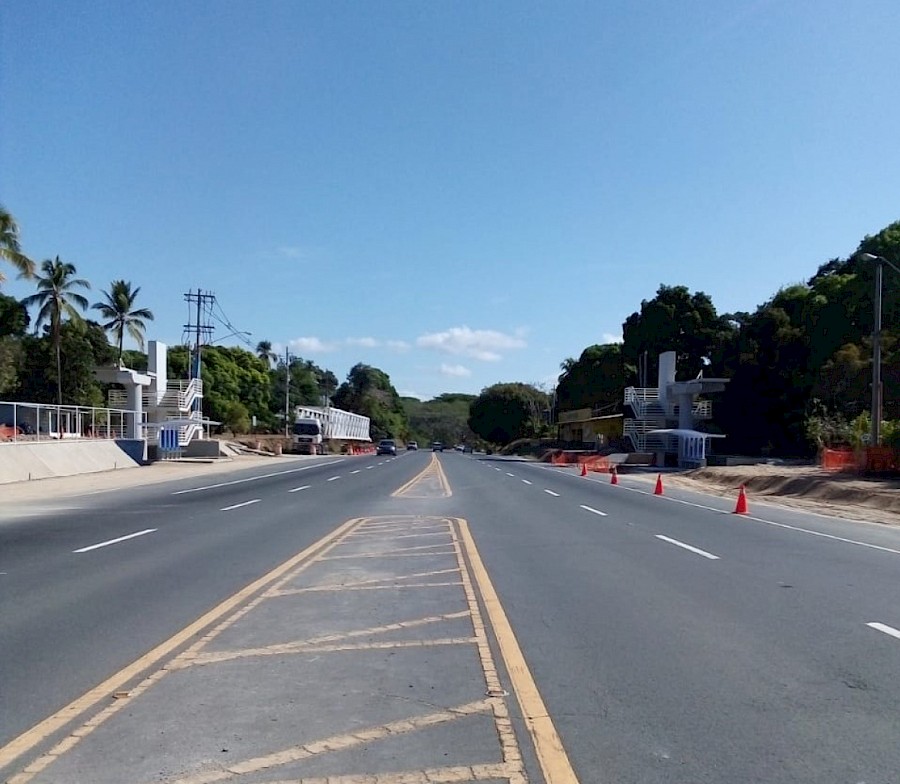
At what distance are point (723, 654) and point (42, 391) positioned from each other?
200ft

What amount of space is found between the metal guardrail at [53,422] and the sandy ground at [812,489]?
2625cm

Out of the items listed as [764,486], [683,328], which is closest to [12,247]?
[764,486]

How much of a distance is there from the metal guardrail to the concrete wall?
533 mm

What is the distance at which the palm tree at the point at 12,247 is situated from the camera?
3772 cm

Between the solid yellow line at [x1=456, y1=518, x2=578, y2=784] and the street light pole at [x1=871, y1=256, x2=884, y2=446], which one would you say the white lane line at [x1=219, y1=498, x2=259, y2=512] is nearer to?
the solid yellow line at [x1=456, y1=518, x2=578, y2=784]

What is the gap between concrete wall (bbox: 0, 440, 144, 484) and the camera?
109ft

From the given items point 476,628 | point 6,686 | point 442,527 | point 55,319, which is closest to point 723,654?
point 476,628

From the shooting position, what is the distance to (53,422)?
38.7 metres

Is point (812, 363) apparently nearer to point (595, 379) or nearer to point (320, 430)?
point (595, 379)

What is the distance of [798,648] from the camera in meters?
8.28

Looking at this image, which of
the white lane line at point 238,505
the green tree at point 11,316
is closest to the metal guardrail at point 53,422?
the white lane line at point 238,505

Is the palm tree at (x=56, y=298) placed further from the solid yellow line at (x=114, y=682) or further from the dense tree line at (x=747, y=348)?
the solid yellow line at (x=114, y=682)

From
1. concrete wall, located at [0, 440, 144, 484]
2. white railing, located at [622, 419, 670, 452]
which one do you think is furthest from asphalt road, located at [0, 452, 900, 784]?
white railing, located at [622, 419, 670, 452]

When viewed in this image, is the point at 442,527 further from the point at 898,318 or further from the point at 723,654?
the point at 898,318
